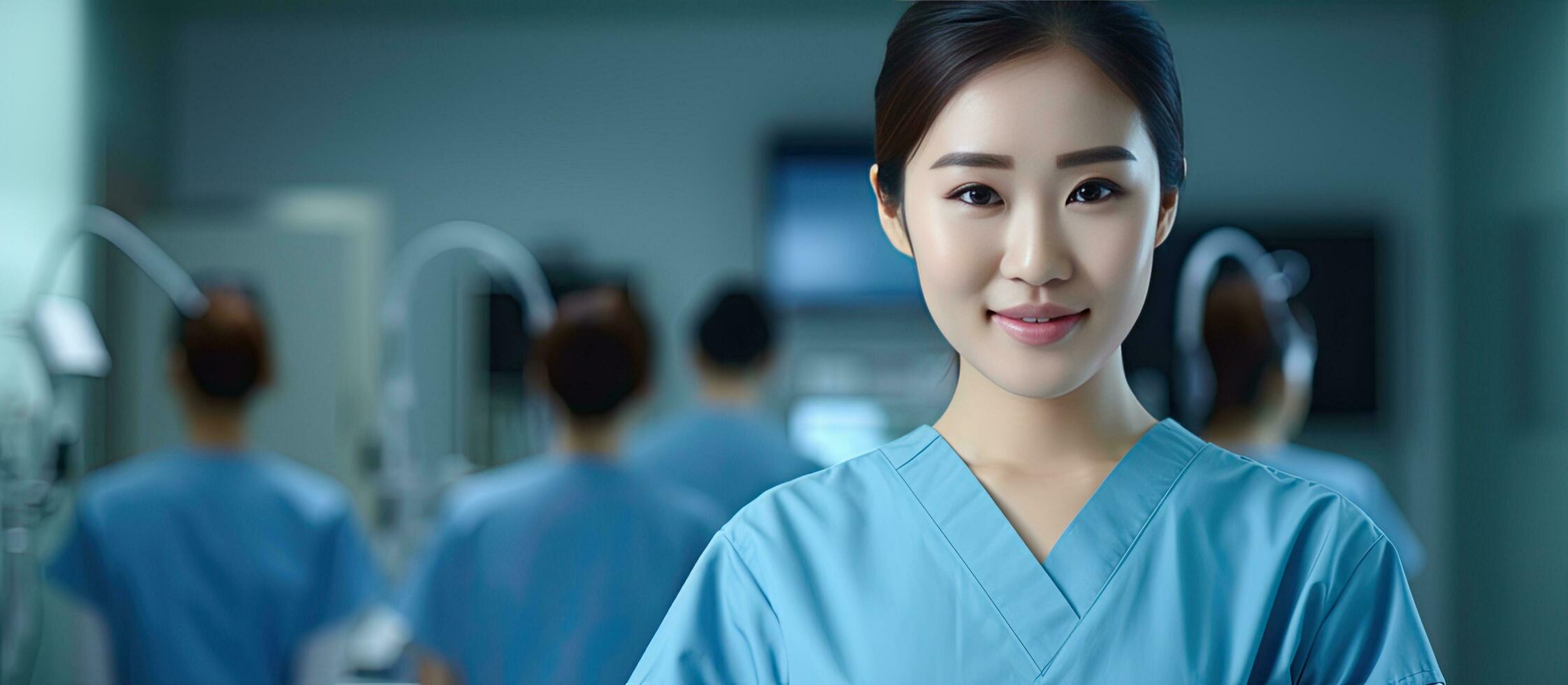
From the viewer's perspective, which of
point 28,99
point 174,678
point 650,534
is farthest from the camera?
point 28,99

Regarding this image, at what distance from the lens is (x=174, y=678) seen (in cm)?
151

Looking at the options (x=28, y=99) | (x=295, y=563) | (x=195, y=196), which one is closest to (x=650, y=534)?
(x=295, y=563)

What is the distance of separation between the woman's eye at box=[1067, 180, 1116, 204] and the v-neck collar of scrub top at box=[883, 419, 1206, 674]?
129 mm

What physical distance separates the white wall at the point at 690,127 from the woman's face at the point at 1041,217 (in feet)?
7.95

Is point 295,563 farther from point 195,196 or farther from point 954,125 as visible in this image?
point 195,196

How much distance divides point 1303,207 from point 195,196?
266 centimetres

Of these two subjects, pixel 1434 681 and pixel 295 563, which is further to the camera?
pixel 295 563

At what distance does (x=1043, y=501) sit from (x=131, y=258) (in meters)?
2.28

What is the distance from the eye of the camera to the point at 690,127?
2.93m

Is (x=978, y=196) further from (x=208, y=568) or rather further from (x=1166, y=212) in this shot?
(x=208, y=568)

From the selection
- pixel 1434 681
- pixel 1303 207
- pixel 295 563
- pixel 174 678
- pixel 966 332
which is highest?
pixel 1303 207

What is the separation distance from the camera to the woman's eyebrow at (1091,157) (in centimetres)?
52

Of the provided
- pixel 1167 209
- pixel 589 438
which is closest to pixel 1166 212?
pixel 1167 209

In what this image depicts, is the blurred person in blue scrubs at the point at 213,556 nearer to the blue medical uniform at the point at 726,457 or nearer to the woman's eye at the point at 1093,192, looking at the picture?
the blue medical uniform at the point at 726,457
